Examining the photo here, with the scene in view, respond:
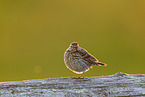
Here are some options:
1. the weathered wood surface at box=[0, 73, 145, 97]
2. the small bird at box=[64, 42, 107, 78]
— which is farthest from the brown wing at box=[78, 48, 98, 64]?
the weathered wood surface at box=[0, 73, 145, 97]

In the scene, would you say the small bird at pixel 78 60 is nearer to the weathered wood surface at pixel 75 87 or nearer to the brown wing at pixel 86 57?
the brown wing at pixel 86 57

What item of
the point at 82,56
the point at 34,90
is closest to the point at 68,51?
the point at 82,56

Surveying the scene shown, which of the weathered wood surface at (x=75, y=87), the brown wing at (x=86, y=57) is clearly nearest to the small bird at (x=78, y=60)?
the brown wing at (x=86, y=57)

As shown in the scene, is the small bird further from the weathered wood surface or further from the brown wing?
the weathered wood surface

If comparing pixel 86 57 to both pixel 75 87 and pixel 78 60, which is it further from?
pixel 75 87

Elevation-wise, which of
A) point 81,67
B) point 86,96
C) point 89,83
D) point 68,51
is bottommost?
point 86,96

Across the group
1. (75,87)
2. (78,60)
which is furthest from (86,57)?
(75,87)

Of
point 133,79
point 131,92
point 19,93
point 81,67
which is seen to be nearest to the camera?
point 19,93

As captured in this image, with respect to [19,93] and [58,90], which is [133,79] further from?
[19,93]
